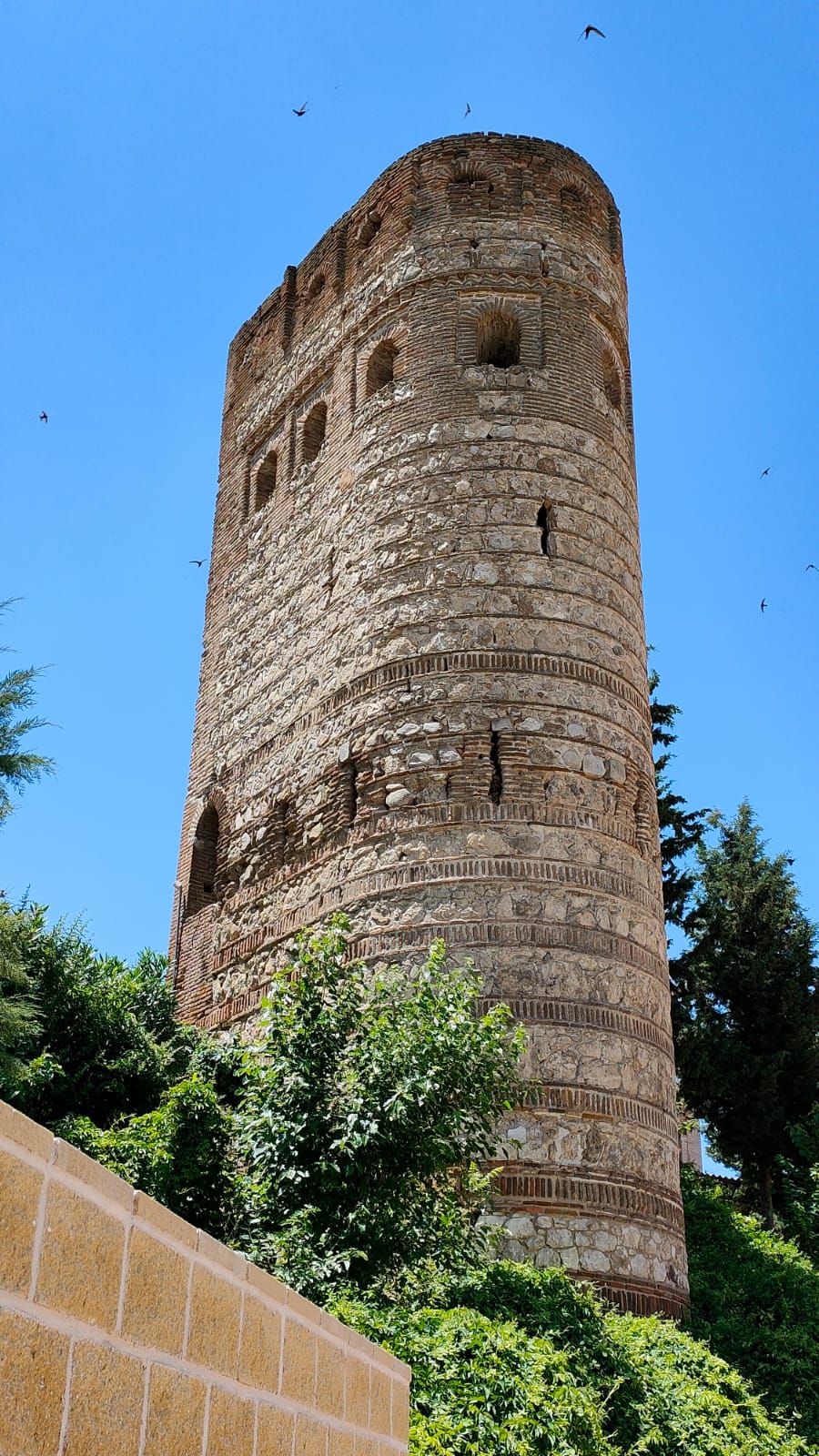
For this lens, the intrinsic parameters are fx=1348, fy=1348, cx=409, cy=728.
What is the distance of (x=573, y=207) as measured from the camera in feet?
47.9

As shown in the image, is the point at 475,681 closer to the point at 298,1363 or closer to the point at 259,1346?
the point at 298,1363

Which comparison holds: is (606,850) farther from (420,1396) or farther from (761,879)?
(761,879)

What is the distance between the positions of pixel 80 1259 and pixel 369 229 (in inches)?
588

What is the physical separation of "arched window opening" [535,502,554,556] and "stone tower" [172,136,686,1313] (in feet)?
0.12

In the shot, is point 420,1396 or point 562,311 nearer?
point 420,1396

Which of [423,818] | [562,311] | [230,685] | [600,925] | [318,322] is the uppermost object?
[318,322]

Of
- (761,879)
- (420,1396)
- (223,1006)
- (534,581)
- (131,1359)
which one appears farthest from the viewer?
(761,879)

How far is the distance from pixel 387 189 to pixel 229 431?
4.51 meters

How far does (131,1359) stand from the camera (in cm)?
231

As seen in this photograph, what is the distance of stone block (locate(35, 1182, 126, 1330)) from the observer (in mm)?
2082

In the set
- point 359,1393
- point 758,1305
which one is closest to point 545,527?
point 758,1305

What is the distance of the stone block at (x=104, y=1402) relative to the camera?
211 centimetres

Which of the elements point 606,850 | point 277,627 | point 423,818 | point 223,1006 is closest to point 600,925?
point 606,850

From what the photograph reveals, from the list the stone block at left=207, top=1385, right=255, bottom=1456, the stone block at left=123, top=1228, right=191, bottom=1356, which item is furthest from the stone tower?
the stone block at left=123, top=1228, right=191, bottom=1356
